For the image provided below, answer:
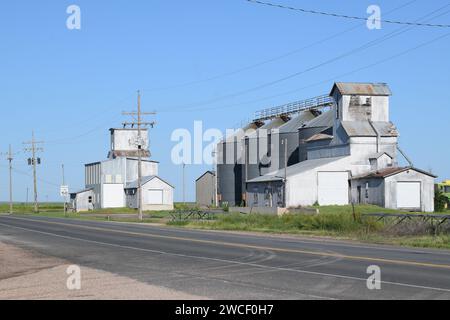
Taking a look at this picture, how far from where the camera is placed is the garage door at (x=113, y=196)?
96.6m

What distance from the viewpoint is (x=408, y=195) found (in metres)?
63.2

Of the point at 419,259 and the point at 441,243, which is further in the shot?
the point at 441,243

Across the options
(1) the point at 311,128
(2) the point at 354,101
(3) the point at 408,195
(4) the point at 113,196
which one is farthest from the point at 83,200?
(3) the point at 408,195

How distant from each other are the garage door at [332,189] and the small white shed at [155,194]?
30808mm

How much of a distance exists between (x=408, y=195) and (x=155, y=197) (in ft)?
128

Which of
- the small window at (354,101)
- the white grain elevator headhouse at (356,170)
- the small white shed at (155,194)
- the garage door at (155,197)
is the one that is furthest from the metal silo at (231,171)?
the small window at (354,101)

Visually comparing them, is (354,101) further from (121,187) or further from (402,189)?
(121,187)

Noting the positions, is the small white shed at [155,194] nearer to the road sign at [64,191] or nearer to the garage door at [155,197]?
the garage door at [155,197]

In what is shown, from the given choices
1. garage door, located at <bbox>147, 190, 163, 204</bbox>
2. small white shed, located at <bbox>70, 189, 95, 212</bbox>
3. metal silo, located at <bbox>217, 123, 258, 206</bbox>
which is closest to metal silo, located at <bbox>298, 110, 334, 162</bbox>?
metal silo, located at <bbox>217, 123, 258, 206</bbox>
